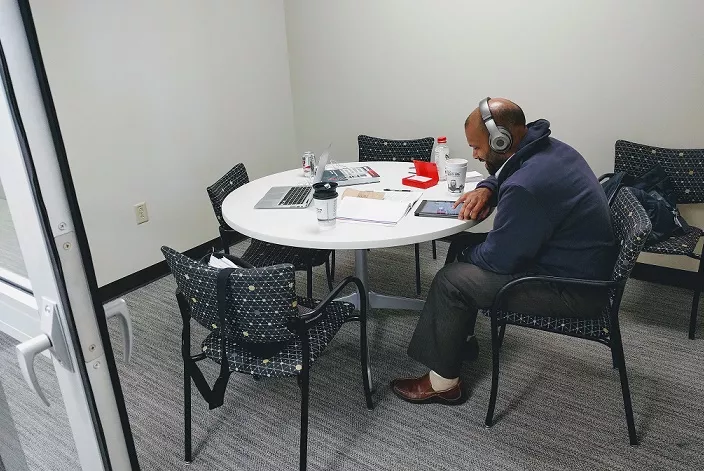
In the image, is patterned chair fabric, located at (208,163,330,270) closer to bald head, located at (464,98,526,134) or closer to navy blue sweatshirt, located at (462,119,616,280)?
navy blue sweatshirt, located at (462,119,616,280)

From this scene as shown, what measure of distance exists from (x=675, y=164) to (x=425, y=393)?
5.70ft

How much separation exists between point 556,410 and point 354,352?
88 cm

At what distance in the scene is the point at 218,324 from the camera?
1586 mm

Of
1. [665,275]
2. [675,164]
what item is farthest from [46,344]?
[665,275]

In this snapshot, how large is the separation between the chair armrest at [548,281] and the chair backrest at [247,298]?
2.29 ft

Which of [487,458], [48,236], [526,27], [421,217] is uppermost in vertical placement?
[526,27]

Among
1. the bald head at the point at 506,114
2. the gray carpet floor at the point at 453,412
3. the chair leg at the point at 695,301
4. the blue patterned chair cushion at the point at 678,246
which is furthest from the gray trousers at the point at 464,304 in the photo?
the chair leg at the point at 695,301

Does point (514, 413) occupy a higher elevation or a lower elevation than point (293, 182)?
lower

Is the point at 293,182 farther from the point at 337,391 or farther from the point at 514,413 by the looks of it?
the point at 514,413

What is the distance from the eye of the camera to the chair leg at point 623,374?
173 cm

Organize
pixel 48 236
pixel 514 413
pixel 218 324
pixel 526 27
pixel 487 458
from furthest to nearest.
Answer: pixel 526 27 → pixel 514 413 → pixel 487 458 → pixel 218 324 → pixel 48 236

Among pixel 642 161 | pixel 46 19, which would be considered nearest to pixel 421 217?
pixel 642 161

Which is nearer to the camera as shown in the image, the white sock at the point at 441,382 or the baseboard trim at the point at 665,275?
the white sock at the point at 441,382

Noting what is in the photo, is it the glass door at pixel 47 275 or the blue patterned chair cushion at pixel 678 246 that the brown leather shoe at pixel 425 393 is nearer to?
the blue patterned chair cushion at pixel 678 246
